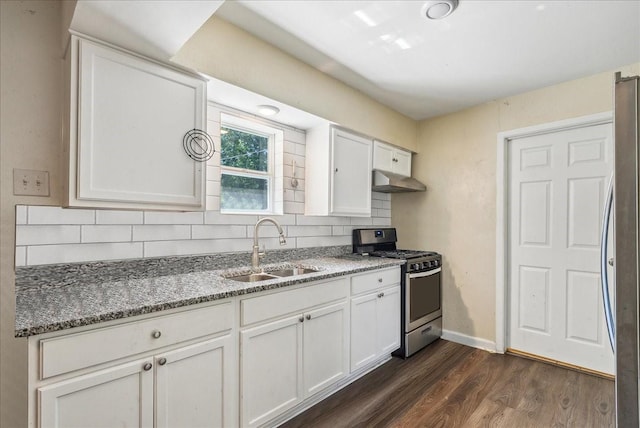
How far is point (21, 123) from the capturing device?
1440mm

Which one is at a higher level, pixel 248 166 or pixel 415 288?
pixel 248 166

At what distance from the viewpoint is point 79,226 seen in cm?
159

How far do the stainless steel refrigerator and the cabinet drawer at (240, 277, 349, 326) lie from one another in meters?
1.42

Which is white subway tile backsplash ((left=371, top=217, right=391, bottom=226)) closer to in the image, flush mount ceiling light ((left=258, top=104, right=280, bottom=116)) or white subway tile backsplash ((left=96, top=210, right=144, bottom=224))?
flush mount ceiling light ((left=258, top=104, right=280, bottom=116))

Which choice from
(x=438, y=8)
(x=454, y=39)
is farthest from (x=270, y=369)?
(x=454, y=39)

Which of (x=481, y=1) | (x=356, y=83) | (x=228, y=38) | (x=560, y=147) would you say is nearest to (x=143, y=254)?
(x=228, y=38)

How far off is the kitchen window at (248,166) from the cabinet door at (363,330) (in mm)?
1021

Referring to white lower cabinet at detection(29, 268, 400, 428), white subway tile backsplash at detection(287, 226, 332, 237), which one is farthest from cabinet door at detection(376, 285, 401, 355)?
white subway tile backsplash at detection(287, 226, 332, 237)

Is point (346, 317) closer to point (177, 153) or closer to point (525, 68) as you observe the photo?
point (177, 153)

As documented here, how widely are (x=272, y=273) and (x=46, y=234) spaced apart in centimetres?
130

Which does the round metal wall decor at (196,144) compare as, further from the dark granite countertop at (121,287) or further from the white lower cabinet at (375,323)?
the white lower cabinet at (375,323)

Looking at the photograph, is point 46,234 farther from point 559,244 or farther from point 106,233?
point 559,244

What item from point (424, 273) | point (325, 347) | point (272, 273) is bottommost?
point (325, 347)

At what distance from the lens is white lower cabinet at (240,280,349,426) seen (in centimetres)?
166
